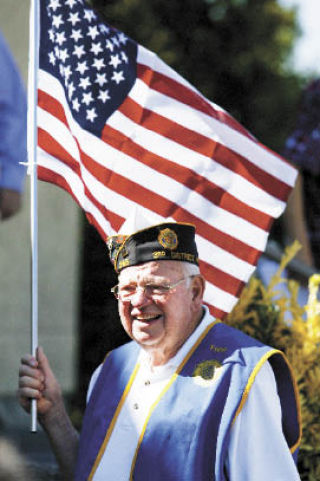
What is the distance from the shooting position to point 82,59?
3613 millimetres

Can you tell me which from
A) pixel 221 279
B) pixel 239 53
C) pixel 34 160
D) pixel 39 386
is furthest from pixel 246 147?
pixel 239 53

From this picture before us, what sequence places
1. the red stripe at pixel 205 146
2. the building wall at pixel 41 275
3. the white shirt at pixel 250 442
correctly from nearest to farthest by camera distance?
1. the white shirt at pixel 250 442
2. the red stripe at pixel 205 146
3. the building wall at pixel 41 275

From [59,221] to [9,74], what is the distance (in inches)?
134

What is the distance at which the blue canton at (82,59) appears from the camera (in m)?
3.59

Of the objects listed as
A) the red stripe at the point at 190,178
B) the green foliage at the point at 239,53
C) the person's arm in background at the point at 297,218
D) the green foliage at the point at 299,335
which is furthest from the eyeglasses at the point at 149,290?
the green foliage at the point at 239,53

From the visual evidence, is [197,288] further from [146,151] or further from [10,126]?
[10,126]

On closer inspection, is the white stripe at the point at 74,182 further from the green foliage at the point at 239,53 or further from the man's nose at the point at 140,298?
the green foliage at the point at 239,53

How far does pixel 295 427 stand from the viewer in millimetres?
2986

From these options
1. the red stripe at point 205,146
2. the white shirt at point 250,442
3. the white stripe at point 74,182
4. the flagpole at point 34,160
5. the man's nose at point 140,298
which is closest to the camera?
the white shirt at point 250,442

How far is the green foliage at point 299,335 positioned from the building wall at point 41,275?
3.17m

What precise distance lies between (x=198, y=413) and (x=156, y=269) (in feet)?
1.60

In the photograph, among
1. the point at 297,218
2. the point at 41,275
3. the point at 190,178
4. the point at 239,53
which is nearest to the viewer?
the point at 190,178

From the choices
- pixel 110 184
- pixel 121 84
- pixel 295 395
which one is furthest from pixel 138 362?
pixel 121 84

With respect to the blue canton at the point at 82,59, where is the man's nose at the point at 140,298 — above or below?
below
